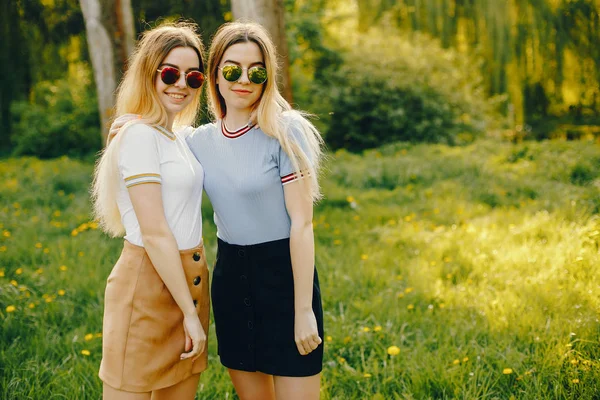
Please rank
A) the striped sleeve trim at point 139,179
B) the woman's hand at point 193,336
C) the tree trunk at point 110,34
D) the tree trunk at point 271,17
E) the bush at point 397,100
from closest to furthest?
1. the striped sleeve trim at point 139,179
2. the woman's hand at point 193,336
3. the tree trunk at point 271,17
4. the tree trunk at point 110,34
5. the bush at point 397,100

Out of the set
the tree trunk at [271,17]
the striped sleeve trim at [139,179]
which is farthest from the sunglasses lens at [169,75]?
the tree trunk at [271,17]

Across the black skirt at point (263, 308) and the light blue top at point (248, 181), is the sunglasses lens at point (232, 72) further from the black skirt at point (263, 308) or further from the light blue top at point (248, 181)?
the black skirt at point (263, 308)

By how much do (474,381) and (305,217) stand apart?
52.3 inches

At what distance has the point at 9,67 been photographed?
1480cm

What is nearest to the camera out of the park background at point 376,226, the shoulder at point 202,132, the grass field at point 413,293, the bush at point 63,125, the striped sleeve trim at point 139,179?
the striped sleeve trim at point 139,179

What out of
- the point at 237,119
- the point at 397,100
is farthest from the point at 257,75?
the point at 397,100

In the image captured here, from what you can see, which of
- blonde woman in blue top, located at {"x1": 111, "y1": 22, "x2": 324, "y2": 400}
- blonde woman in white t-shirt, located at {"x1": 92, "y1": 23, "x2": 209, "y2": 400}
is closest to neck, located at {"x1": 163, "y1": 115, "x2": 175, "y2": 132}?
blonde woman in white t-shirt, located at {"x1": 92, "y1": 23, "x2": 209, "y2": 400}

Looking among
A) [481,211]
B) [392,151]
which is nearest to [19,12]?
[392,151]

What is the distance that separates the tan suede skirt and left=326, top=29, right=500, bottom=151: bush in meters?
10.9

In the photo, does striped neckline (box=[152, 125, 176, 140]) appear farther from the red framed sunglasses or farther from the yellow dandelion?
the yellow dandelion

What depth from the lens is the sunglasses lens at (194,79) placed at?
77.8 inches

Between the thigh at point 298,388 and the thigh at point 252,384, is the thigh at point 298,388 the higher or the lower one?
the higher one

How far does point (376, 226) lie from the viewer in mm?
5391

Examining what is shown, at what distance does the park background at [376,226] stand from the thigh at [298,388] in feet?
2.35
